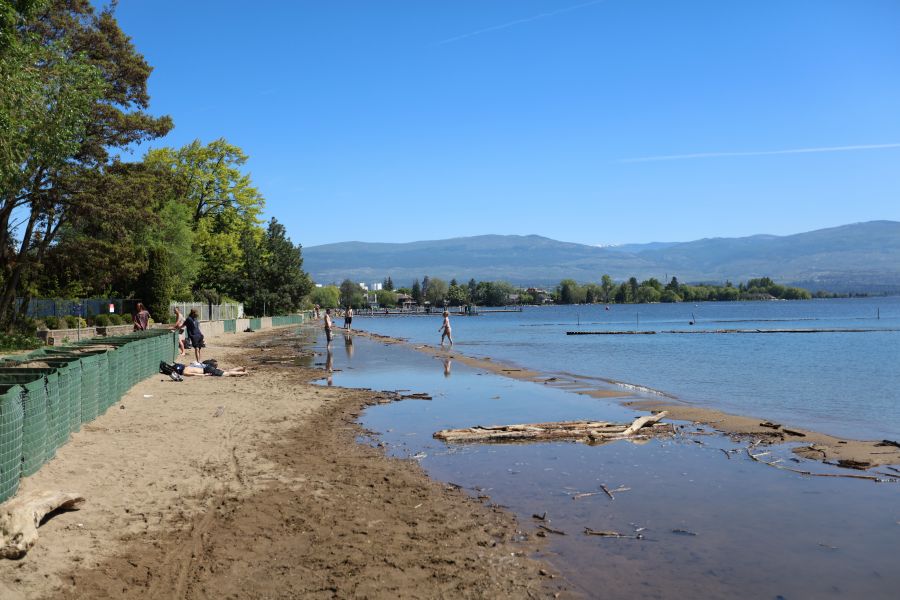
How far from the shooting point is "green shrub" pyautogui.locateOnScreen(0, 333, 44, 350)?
26.4 m

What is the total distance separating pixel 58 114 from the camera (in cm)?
2100

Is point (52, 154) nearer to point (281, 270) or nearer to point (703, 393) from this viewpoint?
point (703, 393)

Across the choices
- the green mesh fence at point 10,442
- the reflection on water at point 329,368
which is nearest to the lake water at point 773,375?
the reflection on water at point 329,368

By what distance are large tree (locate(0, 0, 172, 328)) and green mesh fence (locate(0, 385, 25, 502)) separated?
1053 cm

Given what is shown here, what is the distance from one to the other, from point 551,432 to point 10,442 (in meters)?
9.49

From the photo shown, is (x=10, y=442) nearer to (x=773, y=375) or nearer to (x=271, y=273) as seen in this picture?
(x=773, y=375)

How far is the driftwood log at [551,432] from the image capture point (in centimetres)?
1393

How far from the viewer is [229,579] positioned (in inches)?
262

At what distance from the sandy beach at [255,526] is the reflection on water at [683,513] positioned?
2.46 feet

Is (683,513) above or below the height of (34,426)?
below

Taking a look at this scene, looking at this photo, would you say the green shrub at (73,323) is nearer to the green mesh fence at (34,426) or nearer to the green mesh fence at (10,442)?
the green mesh fence at (34,426)

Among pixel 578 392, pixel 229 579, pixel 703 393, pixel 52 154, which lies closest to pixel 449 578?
pixel 229 579

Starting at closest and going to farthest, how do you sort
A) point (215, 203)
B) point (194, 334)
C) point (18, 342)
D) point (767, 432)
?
1. point (767, 432)
2. point (194, 334)
3. point (18, 342)
4. point (215, 203)

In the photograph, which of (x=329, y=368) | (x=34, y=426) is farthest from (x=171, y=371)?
(x=34, y=426)
